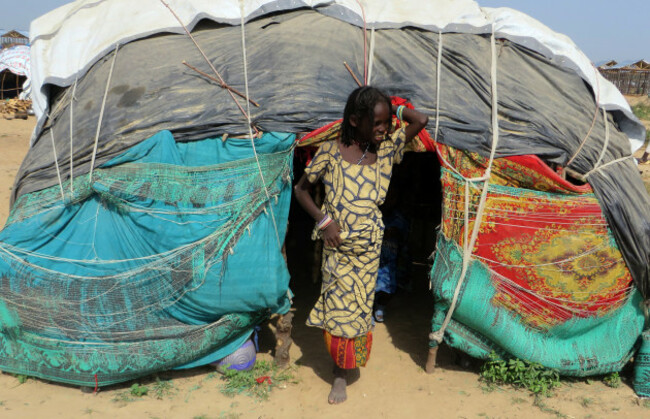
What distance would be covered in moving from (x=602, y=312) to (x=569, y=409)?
67 centimetres

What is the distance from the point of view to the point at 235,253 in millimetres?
3598

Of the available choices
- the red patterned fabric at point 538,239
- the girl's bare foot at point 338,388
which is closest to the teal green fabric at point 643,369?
the red patterned fabric at point 538,239

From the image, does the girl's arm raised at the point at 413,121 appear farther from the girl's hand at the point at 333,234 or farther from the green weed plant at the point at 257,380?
the green weed plant at the point at 257,380

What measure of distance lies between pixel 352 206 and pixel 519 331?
145 cm

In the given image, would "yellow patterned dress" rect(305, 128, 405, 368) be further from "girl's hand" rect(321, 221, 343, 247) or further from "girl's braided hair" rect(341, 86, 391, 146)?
"girl's braided hair" rect(341, 86, 391, 146)

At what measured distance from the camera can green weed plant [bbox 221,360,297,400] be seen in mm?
3715

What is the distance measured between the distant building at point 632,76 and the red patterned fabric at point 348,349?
28345mm

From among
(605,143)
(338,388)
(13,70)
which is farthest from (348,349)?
(13,70)

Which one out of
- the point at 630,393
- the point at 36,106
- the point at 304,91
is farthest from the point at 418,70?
the point at 36,106

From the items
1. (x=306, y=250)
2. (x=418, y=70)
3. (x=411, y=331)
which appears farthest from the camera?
(x=306, y=250)

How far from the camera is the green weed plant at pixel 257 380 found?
3.71m

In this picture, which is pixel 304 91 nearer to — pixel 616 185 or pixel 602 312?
pixel 616 185

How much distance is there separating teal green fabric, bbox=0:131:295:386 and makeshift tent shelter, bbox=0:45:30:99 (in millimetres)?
16613

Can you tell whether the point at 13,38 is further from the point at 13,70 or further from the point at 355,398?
the point at 355,398
